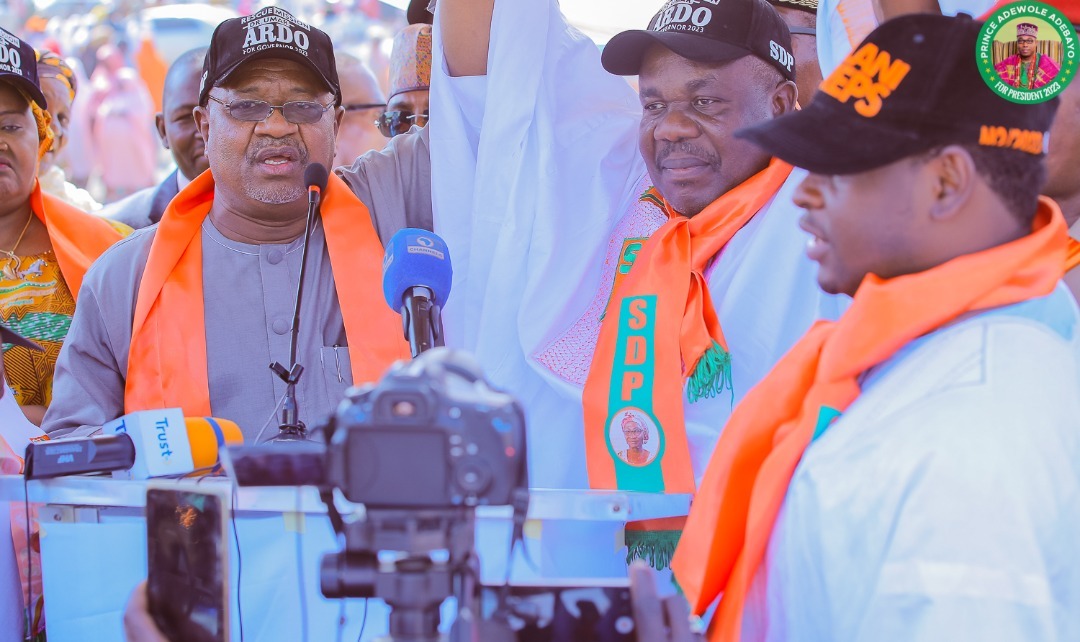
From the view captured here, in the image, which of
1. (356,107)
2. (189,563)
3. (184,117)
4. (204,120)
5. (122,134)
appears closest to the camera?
(189,563)

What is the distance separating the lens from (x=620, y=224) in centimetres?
292

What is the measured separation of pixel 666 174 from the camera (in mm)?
2662

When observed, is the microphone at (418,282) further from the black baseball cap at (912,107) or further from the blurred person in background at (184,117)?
the blurred person in background at (184,117)

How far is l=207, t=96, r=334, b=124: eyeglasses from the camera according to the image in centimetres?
296

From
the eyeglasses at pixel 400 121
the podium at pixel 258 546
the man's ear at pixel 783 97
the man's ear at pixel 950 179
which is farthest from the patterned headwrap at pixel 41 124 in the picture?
the man's ear at pixel 950 179

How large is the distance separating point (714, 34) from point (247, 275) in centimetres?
143

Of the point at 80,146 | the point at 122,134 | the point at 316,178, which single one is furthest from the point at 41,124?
the point at 80,146

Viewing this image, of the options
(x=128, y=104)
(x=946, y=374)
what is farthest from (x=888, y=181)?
(x=128, y=104)

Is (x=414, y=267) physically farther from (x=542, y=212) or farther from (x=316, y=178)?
(x=542, y=212)

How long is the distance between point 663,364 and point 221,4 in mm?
13235

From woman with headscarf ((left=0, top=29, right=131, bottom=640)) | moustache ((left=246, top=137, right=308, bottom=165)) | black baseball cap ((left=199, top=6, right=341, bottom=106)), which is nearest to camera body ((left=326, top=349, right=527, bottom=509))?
moustache ((left=246, top=137, right=308, bottom=165))

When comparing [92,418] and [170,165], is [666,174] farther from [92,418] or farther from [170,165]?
[170,165]

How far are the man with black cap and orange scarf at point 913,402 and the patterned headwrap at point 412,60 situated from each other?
2.33 metres

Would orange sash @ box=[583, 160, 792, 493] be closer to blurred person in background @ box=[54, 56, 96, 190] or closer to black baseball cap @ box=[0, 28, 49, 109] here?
black baseball cap @ box=[0, 28, 49, 109]
